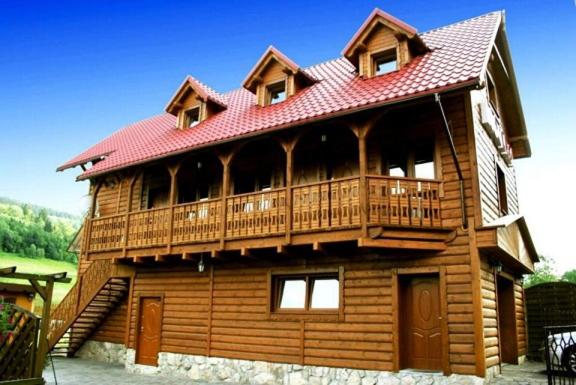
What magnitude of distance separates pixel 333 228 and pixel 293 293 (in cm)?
279

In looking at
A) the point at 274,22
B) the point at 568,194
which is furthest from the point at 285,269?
the point at 568,194

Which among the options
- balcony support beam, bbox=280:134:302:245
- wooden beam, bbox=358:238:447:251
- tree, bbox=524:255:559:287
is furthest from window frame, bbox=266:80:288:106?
tree, bbox=524:255:559:287

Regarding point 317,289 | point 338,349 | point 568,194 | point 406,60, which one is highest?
point 568,194

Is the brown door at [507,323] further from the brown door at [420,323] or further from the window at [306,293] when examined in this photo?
the window at [306,293]

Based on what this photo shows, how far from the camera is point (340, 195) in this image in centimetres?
1035

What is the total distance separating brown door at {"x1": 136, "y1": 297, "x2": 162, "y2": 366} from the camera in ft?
47.2

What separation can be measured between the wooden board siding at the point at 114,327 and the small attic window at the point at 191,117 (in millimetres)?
6341

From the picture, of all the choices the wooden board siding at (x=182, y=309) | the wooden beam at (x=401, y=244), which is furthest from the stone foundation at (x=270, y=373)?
the wooden beam at (x=401, y=244)

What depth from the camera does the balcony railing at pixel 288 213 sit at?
33.0 feet

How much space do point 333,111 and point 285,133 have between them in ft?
5.02

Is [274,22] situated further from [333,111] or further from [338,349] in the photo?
[338,349]

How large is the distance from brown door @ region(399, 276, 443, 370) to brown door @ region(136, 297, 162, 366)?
733cm

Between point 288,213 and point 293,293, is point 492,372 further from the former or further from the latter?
point 288,213

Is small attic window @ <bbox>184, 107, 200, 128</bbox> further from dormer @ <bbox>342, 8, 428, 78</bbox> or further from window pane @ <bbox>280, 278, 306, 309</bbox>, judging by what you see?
window pane @ <bbox>280, 278, 306, 309</bbox>
